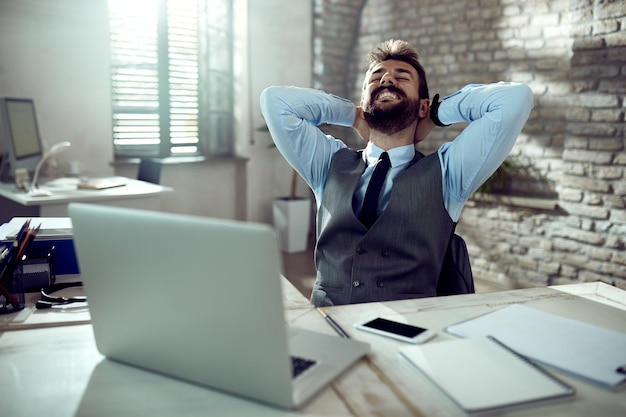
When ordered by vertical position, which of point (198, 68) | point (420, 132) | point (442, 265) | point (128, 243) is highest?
point (198, 68)

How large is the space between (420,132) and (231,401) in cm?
135

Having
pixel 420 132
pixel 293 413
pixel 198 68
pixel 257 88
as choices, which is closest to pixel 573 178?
pixel 420 132

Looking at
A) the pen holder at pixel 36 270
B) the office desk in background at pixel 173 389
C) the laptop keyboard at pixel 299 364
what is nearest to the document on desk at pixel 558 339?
the office desk in background at pixel 173 389

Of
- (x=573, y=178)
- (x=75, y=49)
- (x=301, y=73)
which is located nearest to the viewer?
(x=573, y=178)

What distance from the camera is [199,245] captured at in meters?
0.76

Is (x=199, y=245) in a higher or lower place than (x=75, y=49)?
lower

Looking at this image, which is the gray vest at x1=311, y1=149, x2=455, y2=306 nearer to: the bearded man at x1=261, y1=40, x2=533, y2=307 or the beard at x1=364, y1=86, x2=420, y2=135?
the bearded man at x1=261, y1=40, x2=533, y2=307

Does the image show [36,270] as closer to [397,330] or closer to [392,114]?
[397,330]

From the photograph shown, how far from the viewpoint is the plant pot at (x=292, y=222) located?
5059 mm

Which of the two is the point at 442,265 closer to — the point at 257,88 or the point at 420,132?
the point at 420,132

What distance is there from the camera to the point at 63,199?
2902mm

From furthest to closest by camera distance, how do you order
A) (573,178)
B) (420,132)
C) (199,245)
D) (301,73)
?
1. (301,73)
2. (573,178)
3. (420,132)
4. (199,245)

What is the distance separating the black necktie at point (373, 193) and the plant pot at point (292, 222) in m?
3.24

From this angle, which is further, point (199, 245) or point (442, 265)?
point (442, 265)
